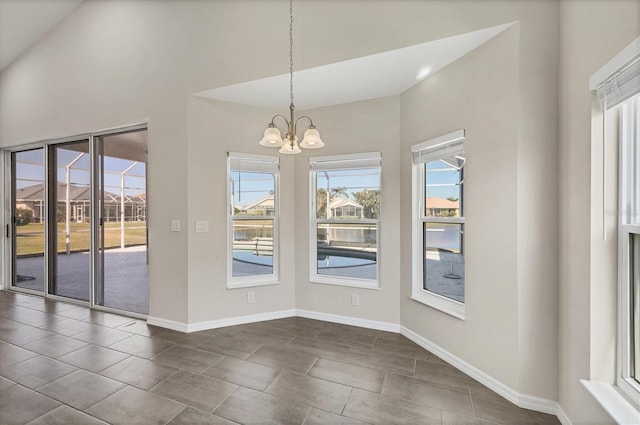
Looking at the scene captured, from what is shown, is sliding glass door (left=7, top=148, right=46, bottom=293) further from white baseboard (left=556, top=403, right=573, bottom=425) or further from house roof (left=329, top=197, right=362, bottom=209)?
white baseboard (left=556, top=403, right=573, bottom=425)

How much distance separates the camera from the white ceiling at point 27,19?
13.3 ft

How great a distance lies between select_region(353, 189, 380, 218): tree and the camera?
338 cm

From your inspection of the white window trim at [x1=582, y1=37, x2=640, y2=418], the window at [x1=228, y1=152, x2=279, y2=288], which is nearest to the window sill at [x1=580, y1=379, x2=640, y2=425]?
the white window trim at [x1=582, y1=37, x2=640, y2=418]

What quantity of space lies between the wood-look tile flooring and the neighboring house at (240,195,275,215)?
1.36 m

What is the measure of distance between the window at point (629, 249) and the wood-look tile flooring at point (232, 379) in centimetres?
67

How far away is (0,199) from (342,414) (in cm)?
644

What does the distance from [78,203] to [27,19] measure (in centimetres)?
277

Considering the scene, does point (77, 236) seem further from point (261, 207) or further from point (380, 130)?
point (380, 130)

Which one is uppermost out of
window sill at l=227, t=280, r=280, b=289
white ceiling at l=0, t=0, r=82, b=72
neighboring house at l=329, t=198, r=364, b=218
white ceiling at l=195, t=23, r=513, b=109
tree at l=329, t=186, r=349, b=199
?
white ceiling at l=0, t=0, r=82, b=72

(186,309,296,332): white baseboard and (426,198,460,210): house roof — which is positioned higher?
(426,198,460,210): house roof

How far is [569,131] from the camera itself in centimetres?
182

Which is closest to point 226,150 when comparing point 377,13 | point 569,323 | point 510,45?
point 377,13

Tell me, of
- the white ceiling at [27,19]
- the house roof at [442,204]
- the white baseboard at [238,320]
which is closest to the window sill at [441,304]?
the house roof at [442,204]

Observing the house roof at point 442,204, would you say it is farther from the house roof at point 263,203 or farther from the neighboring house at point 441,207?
the house roof at point 263,203
